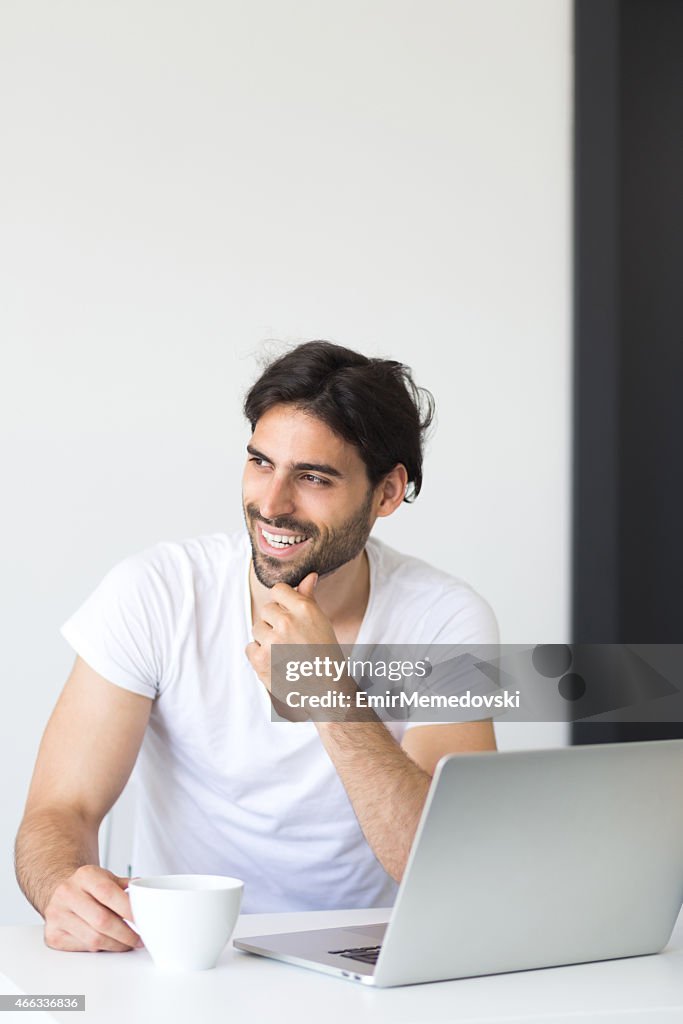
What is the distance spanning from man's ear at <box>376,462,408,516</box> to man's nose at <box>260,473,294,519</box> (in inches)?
8.0

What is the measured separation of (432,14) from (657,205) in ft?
Answer: 1.99

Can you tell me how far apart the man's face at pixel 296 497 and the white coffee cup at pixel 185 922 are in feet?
2.38

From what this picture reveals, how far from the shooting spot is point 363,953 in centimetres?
95

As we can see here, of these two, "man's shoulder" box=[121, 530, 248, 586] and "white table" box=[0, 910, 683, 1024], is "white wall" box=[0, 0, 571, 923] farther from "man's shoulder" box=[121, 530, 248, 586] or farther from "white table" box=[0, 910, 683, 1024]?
"white table" box=[0, 910, 683, 1024]

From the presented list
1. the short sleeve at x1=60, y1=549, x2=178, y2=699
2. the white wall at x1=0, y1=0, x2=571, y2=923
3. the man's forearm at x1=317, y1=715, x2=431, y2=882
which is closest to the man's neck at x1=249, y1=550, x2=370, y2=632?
the short sleeve at x1=60, y1=549, x2=178, y2=699

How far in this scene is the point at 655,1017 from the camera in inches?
32.7

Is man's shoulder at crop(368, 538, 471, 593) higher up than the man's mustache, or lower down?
lower down

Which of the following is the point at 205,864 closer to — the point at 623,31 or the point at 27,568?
the point at 27,568

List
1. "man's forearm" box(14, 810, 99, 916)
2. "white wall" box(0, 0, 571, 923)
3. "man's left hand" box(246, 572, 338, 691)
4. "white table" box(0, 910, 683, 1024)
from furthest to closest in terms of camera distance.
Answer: "white wall" box(0, 0, 571, 923) → "man's left hand" box(246, 572, 338, 691) → "man's forearm" box(14, 810, 99, 916) → "white table" box(0, 910, 683, 1024)

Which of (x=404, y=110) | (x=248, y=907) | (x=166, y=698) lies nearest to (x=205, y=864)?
(x=248, y=907)

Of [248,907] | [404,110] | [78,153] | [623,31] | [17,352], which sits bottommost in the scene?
[248,907]

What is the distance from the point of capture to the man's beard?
1.60 m

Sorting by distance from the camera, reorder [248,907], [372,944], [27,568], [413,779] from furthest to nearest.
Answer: [27,568] < [248,907] < [413,779] < [372,944]

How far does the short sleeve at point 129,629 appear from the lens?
60.1 inches
